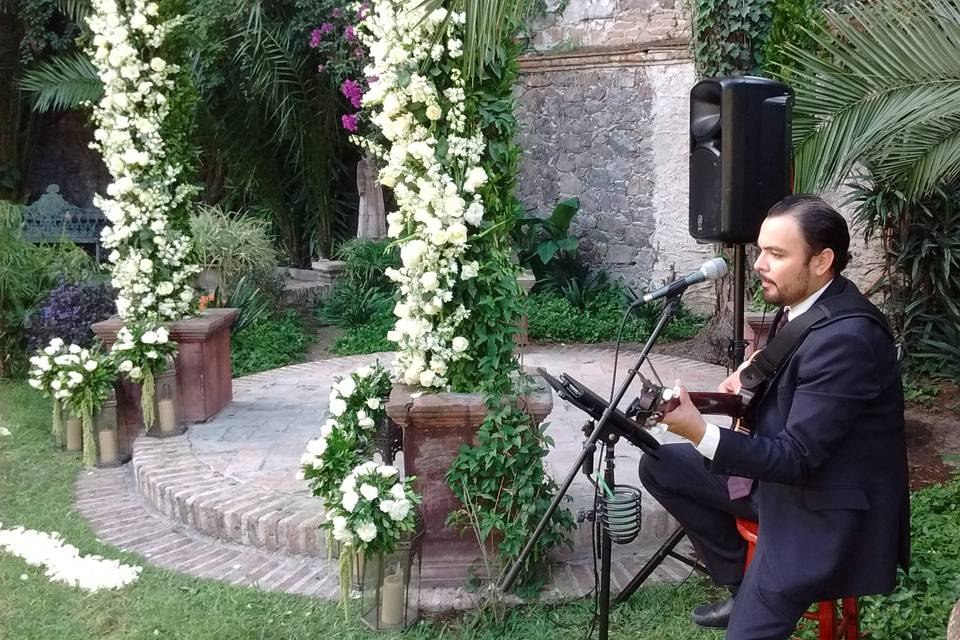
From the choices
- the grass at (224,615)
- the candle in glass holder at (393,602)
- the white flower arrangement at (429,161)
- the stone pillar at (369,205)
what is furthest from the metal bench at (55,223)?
the candle in glass holder at (393,602)

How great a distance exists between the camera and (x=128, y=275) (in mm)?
4750

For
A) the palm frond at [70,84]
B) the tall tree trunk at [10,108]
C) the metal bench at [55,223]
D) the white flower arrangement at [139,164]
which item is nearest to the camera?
the white flower arrangement at [139,164]

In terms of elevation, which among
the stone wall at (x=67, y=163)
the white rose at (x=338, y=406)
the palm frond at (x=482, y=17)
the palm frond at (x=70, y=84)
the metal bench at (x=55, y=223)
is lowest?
the white rose at (x=338, y=406)

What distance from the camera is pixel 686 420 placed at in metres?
1.99

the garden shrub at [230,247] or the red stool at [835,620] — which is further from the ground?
the garden shrub at [230,247]

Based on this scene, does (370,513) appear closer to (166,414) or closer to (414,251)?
(414,251)

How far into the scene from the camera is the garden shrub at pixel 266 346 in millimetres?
7121

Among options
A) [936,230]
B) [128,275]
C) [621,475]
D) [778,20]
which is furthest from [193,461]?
[936,230]

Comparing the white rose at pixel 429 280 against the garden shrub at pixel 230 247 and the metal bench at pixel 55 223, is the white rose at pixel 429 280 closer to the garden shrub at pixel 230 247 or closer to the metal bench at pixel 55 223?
the garden shrub at pixel 230 247

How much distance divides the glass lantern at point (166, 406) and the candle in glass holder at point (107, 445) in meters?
0.22

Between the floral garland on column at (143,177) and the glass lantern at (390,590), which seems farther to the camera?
the floral garland on column at (143,177)

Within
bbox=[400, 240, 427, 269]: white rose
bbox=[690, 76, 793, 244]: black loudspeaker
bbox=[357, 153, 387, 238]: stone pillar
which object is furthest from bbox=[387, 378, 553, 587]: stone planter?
bbox=[357, 153, 387, 238]: stone pillar

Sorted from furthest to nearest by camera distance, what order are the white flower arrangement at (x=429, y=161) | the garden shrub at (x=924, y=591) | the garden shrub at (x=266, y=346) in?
the garden shrub at (x=266, y=346)
the white flower arrangement at (x=429, y=161)
the garden shrub at (x=924, y=591)

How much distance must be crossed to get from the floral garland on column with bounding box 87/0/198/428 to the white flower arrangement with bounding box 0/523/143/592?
1.00m
